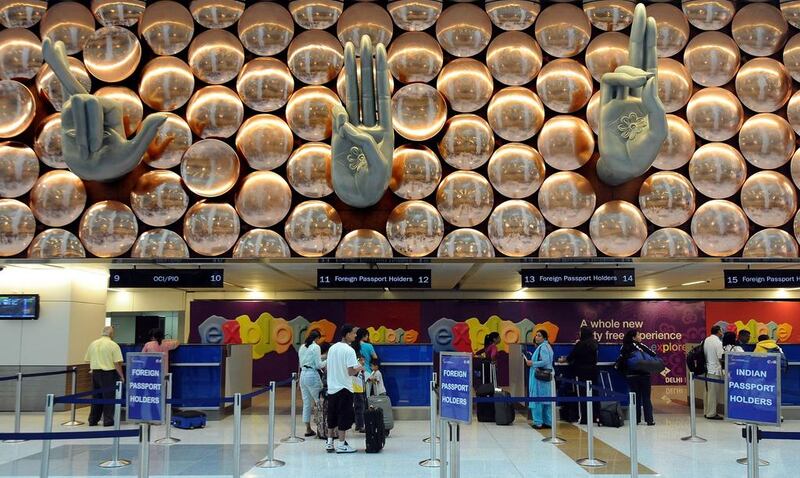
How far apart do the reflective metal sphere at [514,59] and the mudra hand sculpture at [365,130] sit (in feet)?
6.60

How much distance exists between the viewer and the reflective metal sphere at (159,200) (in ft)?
38.8

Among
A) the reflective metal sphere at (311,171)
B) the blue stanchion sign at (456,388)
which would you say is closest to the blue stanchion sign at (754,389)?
the blue stanchion sign at (456,388)

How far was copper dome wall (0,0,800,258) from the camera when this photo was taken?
1180cm

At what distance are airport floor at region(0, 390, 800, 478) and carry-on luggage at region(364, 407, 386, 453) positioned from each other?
0.48 ft

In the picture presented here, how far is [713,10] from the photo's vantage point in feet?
40.0

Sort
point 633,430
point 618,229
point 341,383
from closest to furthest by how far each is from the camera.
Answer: point 633,430 < point 341,383 < point 618,229

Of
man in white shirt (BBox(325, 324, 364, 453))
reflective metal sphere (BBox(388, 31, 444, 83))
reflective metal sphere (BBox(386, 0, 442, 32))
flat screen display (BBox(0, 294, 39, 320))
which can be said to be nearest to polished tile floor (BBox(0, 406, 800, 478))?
man in white shirt (BBox(325, 324, 364, 453))

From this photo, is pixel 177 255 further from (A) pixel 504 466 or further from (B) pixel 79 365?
(A) pixel 504 466

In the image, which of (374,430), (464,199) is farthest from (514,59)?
(374,430)

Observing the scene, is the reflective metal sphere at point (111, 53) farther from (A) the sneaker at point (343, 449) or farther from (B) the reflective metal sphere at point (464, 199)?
(A) the sneaker at point (343, 449)

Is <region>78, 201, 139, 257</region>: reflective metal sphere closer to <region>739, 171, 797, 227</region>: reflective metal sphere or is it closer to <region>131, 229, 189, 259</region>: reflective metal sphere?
<region>131, 229, 189, 259</region>: reflective metal sphere

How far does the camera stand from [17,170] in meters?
11.9

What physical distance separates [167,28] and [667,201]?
8.19 m

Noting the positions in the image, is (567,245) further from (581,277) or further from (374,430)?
(374,430)
